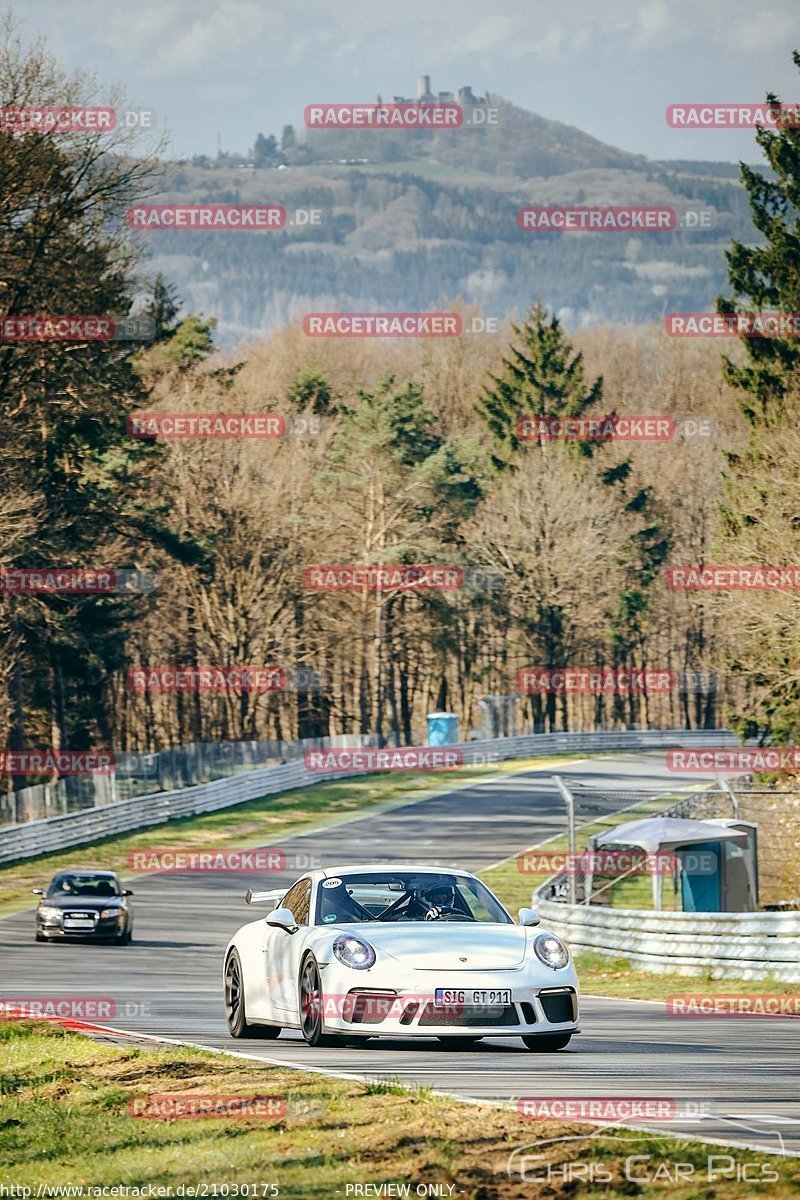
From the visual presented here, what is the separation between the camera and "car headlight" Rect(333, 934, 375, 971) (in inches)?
468

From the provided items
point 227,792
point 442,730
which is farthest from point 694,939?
point 442,730

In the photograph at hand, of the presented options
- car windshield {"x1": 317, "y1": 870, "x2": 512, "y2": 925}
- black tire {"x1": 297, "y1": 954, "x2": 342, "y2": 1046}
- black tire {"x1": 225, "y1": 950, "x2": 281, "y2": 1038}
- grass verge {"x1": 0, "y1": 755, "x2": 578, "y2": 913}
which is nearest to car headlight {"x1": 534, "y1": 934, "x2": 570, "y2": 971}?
car windshield {"x1": 317, "y1": 870, "x2": 512, "y2": 925}

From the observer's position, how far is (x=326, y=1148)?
805 cm

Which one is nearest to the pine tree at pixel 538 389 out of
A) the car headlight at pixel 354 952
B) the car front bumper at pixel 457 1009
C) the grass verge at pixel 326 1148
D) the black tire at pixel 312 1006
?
the black tire at pixel 312 1006

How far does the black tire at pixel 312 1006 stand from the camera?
12.3 meters

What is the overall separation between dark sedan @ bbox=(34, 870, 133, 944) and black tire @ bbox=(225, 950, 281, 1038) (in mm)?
15776

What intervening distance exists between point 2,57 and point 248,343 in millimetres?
83505

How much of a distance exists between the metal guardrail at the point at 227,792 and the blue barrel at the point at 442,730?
176cm

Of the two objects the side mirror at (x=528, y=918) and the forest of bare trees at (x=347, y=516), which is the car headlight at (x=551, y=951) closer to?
the side mirror at (x=528, y=918)

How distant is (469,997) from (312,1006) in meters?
1.29

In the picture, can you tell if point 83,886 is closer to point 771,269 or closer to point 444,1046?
point 444,1046

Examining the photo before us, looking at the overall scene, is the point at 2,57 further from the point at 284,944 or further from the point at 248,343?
the point at 248,343

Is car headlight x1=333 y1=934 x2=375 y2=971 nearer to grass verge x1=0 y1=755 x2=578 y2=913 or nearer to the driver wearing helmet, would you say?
the driver wearing helmet

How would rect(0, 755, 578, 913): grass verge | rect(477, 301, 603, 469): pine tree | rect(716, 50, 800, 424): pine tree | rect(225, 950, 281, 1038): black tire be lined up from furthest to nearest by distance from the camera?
1. rect(477, 301, 603, 469): pine tree
2. rect(716, 50, 800, 424): pine tree
3. rect(0, 755, 578, 913): grass verge
4. rect(225, 950, 281, 1038): black tire
